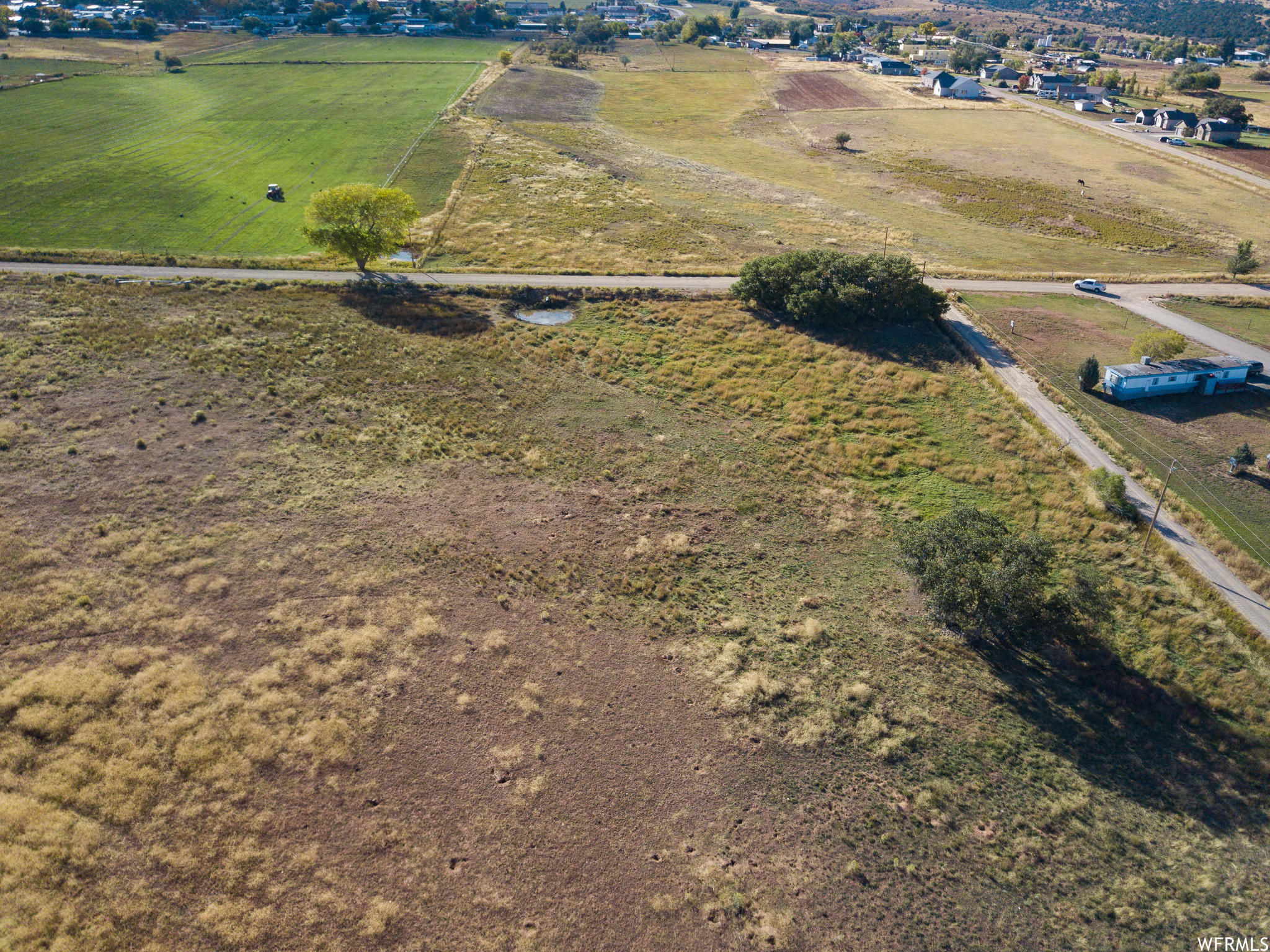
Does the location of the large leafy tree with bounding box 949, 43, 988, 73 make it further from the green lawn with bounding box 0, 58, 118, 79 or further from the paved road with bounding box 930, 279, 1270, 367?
the green lawn with bounding box 0, 58, 118, 79

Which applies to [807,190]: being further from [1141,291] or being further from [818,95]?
[818,95]

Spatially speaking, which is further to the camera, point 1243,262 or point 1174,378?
point 1243,262

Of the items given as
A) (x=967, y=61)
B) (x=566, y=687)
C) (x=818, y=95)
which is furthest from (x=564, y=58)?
(x=566, y=687)

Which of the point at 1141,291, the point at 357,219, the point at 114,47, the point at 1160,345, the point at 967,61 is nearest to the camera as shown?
the point at 1160,345

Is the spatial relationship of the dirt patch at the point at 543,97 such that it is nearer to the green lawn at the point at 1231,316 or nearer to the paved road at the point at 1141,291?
the paved road at the point at 1141,291

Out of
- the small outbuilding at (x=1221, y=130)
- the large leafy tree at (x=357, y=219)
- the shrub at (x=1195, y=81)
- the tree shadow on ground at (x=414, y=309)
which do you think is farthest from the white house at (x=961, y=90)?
the tree shadow on ground at (x=414, y=309)

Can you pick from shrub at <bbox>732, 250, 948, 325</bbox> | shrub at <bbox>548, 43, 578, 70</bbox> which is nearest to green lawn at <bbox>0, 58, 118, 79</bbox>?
shrub at <bbox>548, 43, 578, 70</bbox>

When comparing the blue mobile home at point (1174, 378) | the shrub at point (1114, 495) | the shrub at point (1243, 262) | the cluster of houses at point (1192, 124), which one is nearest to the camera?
the shrub at point (1114, 495)
